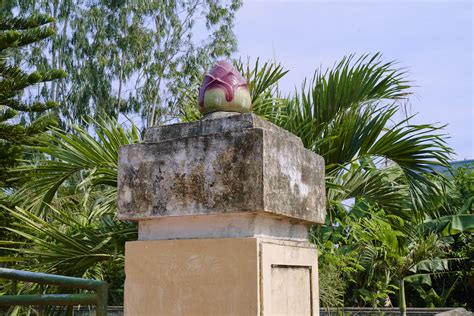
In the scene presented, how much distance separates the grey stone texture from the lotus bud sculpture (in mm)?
69

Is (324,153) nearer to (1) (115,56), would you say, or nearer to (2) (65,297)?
(2) (65,297)

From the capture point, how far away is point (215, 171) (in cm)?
184

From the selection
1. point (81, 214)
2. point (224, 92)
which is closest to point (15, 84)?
point (81, 214)

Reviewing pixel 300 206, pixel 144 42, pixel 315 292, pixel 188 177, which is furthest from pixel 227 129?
pixel 144 42

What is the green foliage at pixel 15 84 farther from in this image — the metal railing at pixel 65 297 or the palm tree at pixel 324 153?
the metal railing at pixel 65 297

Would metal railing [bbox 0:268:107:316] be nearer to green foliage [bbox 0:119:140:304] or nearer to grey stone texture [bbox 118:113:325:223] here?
grey stone texture [bbox 118:113:325:223]

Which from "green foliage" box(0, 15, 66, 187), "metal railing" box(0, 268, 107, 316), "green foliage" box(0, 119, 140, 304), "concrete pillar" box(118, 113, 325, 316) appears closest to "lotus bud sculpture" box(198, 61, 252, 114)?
"concrete pillar" box(118, 113, 325, 316)

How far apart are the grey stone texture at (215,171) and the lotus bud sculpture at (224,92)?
0.23ft

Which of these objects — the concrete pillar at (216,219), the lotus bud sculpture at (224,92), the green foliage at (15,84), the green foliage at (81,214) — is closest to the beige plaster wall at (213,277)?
the concrete pillar at (216,219)

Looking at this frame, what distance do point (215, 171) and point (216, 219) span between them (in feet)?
0.48

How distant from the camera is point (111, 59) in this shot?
64.1 feet

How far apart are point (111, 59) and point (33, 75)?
10443 mm

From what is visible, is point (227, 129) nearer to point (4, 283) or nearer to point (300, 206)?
point (300, 206)

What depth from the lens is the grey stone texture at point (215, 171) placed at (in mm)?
1787
